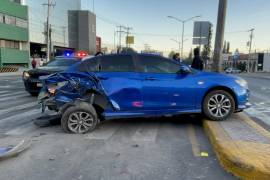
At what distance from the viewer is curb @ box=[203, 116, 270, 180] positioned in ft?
13.7

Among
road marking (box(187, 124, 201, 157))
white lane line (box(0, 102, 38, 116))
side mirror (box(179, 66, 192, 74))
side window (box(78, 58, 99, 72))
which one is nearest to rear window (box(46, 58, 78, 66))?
white lane line (box(0, 102, 38, 116))

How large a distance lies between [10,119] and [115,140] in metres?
3.42

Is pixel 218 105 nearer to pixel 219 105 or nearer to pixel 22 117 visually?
pixel 219 105

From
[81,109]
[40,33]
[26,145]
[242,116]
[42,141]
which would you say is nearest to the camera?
[26,145]

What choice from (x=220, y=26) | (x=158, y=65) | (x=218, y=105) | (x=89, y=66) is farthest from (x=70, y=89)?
(x=220, y=26)

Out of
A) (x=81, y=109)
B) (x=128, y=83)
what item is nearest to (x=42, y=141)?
(x=81, y=109)

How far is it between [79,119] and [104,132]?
610 mm

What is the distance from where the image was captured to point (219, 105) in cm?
739

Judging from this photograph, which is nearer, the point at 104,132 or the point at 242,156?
the point at 242,156

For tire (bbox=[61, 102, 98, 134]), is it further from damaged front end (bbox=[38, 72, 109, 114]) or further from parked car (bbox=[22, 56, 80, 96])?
parked car (bbox=[22, 56, 80, 96])

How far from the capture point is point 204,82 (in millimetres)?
7266

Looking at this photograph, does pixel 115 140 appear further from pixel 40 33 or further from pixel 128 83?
pixel 40 33

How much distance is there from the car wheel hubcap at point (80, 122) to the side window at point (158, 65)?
1631mm

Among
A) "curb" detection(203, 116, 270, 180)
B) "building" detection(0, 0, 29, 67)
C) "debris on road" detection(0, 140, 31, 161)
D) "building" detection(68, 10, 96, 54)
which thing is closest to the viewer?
"curb" detection(203, 116, 270, 180)
